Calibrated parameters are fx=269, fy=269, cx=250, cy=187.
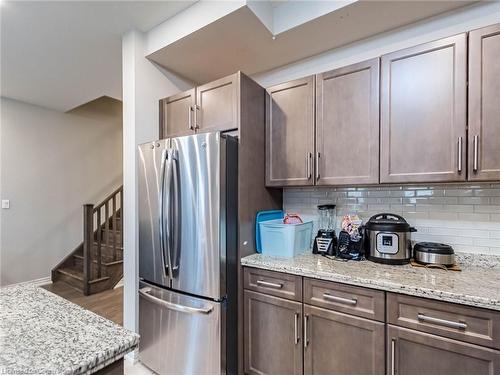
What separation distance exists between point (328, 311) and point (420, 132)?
3.86 feet

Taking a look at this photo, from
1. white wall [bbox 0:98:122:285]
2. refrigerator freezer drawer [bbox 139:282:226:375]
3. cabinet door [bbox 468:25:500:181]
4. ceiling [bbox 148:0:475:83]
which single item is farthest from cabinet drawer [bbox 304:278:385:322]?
white wall [bbox 0:98:122:285]

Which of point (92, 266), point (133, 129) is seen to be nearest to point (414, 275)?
point (133, 129)

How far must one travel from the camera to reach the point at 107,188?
479cm

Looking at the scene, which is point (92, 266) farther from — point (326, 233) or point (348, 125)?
Result: point (348, 125)

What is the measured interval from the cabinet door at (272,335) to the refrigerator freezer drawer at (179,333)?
207mm

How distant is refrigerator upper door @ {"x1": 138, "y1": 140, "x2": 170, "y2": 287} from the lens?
1.92 meters

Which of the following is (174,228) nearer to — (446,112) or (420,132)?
(420,132)

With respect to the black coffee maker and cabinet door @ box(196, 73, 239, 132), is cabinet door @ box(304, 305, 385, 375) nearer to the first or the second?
the black coffee maker

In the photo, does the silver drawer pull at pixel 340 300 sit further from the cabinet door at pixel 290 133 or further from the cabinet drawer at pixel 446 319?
the cabinet door at pixel 290 133

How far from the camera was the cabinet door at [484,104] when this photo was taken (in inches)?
55.3

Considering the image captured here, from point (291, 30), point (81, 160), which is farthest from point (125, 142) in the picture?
point (81, 160)

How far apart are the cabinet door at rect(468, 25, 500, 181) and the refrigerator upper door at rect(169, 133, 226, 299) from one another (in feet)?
4.65

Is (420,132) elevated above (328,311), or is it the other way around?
(420,132)

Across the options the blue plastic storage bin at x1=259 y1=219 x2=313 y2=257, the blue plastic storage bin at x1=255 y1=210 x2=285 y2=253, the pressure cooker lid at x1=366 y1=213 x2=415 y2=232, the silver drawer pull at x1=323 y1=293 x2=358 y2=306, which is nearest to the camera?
the silver drawer pull at x1=323 y1=293 x2=358 y2=306
